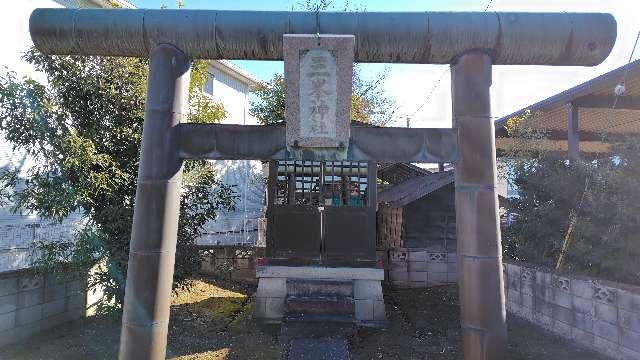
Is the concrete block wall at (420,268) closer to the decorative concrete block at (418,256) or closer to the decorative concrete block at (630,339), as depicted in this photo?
the decorative concrete block at (418,256)

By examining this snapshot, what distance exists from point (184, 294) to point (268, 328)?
3.52 metres

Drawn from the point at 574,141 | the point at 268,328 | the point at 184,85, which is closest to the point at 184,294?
the point at 268,328

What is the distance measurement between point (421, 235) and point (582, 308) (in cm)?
775

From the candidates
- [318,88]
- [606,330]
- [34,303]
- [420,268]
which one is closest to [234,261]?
[34,303]

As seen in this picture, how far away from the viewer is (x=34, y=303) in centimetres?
840

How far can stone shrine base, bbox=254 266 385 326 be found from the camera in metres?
9.59

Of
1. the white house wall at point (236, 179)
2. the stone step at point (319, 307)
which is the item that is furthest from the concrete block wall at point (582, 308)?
the white house wall at point (236, 179)

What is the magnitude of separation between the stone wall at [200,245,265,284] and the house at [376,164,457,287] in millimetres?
4522

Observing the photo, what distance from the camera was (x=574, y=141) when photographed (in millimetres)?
12992

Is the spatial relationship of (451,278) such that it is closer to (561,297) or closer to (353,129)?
(561,297)

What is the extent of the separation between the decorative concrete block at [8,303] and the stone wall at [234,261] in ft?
20.1

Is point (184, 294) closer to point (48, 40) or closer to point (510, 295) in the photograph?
point (48, 40)

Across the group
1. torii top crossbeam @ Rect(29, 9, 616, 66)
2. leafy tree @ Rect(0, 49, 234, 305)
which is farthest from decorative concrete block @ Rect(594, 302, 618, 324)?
leafy tree @ Rect(0, 49, 234, 305)

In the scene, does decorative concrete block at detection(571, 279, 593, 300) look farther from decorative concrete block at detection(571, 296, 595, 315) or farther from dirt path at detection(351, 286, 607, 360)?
dirt path at detection(351, 286, 607, 360)
